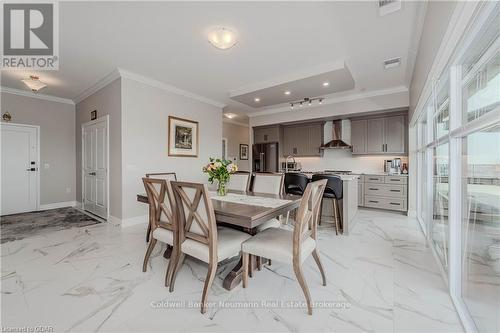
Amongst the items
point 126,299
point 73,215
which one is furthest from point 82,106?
point 126,299

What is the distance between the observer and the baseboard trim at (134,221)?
12.5 ft

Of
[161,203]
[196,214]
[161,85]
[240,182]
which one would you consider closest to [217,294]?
[196,214]

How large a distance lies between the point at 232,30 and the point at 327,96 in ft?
10.0

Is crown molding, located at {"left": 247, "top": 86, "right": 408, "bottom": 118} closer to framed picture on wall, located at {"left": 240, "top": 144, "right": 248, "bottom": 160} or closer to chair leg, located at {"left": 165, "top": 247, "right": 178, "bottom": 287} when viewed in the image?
framed picture on wall, located at {"left": 240, "top": 144, "right": 248, "bottom": 160}

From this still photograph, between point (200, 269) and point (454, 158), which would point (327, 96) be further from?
point (200, 269)

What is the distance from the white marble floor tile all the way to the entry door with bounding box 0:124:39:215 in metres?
2.61

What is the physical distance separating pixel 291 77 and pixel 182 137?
8.32 feet

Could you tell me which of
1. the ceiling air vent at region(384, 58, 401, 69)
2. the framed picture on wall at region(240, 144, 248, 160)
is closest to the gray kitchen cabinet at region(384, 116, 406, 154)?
the ceiling air vent at region(384, 58, 401, 69)

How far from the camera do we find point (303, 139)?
20.2ft

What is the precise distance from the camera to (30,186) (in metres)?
4.88

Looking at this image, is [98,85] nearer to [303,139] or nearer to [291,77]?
[291,77]

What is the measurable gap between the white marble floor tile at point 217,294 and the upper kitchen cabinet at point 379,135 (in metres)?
2.62
